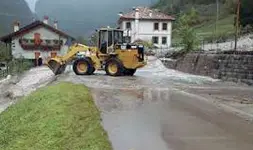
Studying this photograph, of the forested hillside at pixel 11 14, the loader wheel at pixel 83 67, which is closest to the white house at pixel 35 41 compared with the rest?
the loader wheel at pixel 83 67

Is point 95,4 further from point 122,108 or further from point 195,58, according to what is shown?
point 122,108

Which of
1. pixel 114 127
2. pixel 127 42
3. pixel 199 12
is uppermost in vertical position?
pixel 199 12

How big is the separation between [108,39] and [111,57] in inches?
46.3

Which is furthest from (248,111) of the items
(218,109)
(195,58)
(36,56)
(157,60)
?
(36,56)

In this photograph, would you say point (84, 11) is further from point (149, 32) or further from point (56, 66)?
point (56, 66)

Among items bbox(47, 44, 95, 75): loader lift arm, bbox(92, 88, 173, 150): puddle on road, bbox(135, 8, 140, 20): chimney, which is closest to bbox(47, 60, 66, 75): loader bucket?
bbox(47, 44, 95, 75): loader lift arm

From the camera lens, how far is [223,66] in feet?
105

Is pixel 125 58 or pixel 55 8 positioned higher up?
pixel 55 8

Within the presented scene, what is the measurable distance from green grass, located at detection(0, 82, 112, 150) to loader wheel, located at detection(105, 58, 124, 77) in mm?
12535

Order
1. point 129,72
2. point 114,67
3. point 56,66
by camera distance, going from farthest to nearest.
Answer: point 56,66 < point 129,72 < point 114,67

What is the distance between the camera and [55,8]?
183m

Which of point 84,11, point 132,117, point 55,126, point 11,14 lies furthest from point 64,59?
point 84,11

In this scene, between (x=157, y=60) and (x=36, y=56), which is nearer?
(x=157, y=60)

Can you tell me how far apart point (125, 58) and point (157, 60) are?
1921 centimetres
